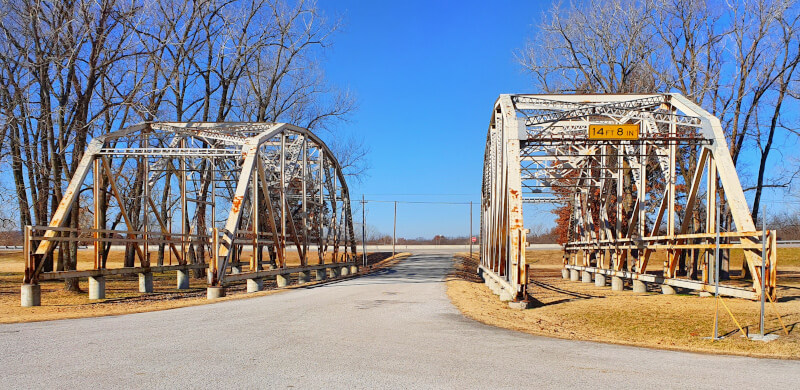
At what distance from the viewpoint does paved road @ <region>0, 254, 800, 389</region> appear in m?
6.20

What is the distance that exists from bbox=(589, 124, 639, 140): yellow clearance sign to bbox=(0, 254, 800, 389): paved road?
548 cm

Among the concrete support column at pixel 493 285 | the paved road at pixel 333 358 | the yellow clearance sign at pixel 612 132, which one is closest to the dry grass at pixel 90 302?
Result: the paved road at pixel 333 358

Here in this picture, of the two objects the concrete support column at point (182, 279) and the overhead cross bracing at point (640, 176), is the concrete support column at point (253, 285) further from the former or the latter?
the overhead cross bracing at point (640, 176)

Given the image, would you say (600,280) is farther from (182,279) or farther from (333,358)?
(333,358)

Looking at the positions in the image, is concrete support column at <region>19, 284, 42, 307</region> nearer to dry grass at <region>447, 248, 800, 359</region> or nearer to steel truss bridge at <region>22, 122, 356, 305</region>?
steel truss bridge at <region>22, 122, 356, 305</region>

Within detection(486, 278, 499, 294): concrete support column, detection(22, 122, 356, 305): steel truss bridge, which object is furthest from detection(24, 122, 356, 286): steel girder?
detection(486, 278, 499, 294): concrete support column

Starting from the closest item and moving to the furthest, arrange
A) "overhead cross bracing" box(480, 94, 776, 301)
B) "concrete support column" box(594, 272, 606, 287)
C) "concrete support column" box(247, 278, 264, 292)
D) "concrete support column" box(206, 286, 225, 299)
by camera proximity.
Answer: "overhead cross bracing" box(480, 94, 776, 301)
"concrete support column" box(206, 286, 225, 299)
"concrete support column" box(247, 278, 264, 292)
"concrete support column" box(594, 272, 606, 287)

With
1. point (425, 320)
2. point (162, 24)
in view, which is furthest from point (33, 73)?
point (425, 320)

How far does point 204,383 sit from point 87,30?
53.9 ft

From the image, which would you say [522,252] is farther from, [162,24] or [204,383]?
[162,24]

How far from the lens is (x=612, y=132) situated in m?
13.8

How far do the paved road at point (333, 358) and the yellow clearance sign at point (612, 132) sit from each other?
5485 mm

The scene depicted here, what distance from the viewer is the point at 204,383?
6.01 metres

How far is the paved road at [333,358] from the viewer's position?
6.20 m
